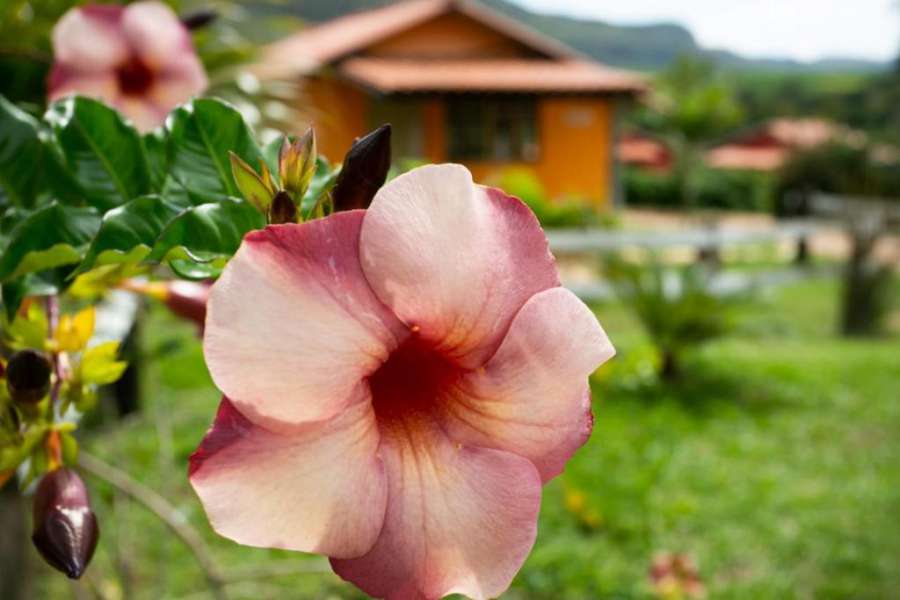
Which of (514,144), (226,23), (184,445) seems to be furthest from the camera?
(514,144)

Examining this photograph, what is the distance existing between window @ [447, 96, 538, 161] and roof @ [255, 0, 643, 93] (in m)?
0.52

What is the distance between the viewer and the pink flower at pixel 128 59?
714 millimetres

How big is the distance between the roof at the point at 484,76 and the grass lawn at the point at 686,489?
28.3ft

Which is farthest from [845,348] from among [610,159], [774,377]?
[610,159]

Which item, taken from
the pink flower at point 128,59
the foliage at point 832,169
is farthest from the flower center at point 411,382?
the foliage at point 832,169

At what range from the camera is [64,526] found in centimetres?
38

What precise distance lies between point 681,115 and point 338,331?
22.5 meters

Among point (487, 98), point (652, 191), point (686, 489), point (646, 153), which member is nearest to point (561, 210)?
point (487, 98)

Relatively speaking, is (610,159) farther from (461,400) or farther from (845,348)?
(461,400)

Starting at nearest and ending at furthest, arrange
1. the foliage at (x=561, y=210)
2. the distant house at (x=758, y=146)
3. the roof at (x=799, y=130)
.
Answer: the foliage at (x=561, y=210)
the roof at (x=799, y=130)
the distant house at (x=758, y=146)

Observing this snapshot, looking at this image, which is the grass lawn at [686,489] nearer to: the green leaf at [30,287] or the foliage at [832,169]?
the green leaf at [30,287]

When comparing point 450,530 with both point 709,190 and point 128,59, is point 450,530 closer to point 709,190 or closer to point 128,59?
point 128,59

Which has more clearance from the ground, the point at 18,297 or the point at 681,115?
the point at 18,297

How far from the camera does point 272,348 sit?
0.28 metres
